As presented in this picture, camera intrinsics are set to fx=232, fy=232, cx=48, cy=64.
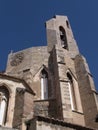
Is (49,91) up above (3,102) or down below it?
above

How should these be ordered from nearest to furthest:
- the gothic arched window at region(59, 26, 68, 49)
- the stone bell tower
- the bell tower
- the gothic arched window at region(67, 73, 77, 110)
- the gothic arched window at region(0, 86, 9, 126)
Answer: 1. the gothic arched window at region(0, 86, 9, 126)
2. the stone bell tower
3. the gothic arched window at region(67, 73, 77, 110)
4. the bell tower
5. the gothic arched window at region(59, 26, 68, 49)

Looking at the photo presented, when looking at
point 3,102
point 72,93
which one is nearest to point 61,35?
point 72,93

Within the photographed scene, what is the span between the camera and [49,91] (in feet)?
50.4

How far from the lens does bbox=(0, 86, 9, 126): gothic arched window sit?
39.6 feet

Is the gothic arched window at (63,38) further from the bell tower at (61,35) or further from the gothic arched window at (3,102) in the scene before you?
the gothic arched window at (3,102)

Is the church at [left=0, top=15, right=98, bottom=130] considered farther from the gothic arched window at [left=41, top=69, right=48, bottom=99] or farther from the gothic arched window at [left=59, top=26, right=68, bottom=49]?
the gothic arched window at [left=59, top=26, right=68, bottom=49]

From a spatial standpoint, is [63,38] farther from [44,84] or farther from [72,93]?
[72,93]

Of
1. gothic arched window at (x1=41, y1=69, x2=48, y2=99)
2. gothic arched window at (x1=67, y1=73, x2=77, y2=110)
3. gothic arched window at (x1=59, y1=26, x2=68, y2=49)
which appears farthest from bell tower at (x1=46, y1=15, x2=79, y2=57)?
gothic arched window at (x1=67, y1=73, x2=77, y2=110)

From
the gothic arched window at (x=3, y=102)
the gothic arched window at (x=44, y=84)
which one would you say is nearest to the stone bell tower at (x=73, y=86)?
the gothic arched window at (x=44, y=84)

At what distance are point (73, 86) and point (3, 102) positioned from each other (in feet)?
16.6

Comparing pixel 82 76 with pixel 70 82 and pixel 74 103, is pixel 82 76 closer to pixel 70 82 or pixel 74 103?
pixel 70 82

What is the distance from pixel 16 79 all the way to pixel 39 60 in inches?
169

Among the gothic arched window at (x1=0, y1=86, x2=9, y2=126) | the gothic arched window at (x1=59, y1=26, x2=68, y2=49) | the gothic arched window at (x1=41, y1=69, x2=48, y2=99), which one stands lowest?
the gothic arched window at (x1=0, y1=86, x2=9, y2=126)

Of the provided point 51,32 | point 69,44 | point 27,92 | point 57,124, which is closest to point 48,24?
point 51,32
